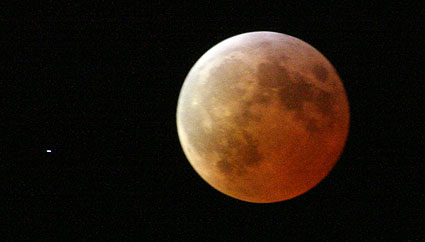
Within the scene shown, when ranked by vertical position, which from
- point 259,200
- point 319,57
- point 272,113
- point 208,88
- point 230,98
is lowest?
point 259,200

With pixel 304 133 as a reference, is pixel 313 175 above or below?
below

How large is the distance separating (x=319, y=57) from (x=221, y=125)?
6.28 feet

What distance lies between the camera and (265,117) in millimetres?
3762

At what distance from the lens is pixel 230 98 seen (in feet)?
12.8

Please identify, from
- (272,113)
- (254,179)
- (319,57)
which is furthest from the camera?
(319,57)

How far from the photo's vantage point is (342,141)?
4.34m

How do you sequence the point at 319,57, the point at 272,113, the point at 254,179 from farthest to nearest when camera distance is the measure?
the point at 319,57 < the point at 254,179 < the point at 272,113

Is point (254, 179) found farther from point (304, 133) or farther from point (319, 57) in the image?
point (319, 57)

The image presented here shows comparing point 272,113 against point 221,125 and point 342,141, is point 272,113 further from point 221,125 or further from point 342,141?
point 342,141

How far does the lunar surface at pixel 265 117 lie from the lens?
12.5ft

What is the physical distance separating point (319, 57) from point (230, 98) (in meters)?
1.66

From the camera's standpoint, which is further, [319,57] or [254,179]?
[319,57]

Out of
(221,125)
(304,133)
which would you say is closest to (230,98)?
(221,125)

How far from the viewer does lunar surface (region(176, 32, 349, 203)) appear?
149 inches
